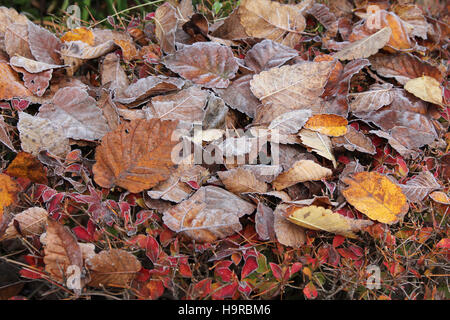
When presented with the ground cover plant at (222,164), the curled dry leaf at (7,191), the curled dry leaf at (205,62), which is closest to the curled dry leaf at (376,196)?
Answer: the ground cover plant at (222,164)

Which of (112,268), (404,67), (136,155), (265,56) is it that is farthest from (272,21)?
(112,268)

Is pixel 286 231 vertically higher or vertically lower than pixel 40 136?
lower

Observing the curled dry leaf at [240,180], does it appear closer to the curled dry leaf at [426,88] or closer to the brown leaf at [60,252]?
the brown leaf at [60,252]

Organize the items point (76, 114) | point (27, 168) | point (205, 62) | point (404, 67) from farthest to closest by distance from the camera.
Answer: point (404, 67) → point (205, 62) → point (76, 114) → point (27, 168)

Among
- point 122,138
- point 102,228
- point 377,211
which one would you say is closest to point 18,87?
point 122,138

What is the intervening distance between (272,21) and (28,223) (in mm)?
1278

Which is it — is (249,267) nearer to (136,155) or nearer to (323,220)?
(323,220)

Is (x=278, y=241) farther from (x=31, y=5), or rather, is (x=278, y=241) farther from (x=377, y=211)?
(x=31, y=5)

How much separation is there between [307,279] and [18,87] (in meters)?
1.24

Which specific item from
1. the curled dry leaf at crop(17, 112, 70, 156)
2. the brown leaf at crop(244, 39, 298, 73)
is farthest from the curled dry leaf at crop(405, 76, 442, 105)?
the curled dry leaf at crop(17, 112, 70, 156)

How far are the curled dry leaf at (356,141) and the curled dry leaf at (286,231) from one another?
37 cm

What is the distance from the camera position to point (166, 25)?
1.73 metres

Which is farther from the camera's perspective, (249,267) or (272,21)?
(272,21)

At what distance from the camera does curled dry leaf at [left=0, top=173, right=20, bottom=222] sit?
1251mm
